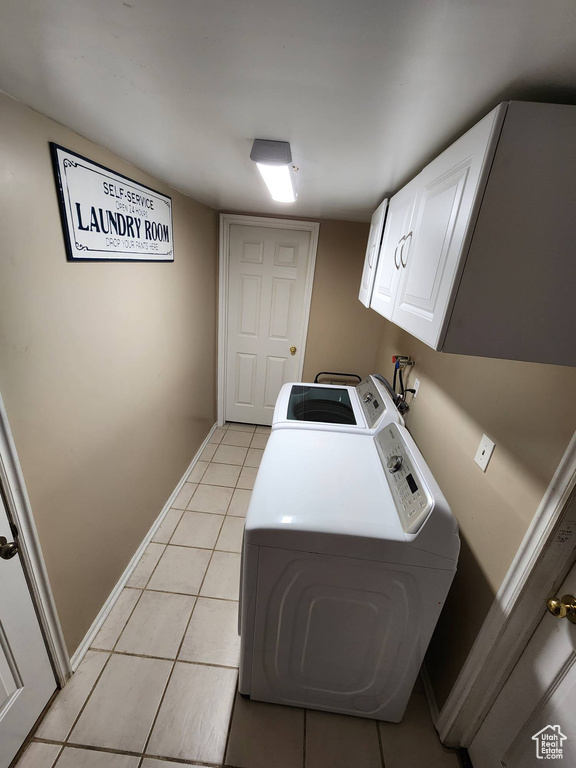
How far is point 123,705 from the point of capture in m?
1.32

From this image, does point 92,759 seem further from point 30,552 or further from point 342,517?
point 342,517

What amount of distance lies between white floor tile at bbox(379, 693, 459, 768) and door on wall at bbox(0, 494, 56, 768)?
136 centimetres

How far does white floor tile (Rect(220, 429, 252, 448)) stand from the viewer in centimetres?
325

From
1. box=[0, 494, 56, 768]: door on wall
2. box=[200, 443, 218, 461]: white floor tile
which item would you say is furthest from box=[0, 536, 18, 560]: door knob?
box=[200, 443, 218, 461]: white floor tile

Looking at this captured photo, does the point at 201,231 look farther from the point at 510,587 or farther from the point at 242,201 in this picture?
the point at 510,587

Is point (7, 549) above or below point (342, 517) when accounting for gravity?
below

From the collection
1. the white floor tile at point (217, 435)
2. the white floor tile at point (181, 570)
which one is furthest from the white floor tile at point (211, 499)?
the white floor tile at point (217, 435)

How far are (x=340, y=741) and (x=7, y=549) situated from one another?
1.45 meters

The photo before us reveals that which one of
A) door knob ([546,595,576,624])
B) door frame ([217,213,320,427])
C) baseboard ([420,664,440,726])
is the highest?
door frame ([217,213,320,427])

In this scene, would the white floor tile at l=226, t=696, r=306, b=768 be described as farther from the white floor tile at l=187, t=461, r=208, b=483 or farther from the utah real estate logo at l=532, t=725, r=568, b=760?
the white floor tile at l=187, t=461, r=208, b=483

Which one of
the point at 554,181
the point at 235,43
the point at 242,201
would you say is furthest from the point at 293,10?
the point at 242,201

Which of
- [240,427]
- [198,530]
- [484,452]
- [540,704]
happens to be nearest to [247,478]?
[198,530]

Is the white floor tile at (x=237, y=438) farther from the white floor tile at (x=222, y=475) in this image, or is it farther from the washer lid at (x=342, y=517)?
the washer lid at (x=342, y=517)

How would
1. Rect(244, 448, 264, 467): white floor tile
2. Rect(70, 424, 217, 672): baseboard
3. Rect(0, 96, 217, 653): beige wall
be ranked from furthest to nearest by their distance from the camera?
Rect(244, 448, 264, 467): white floor tile < Rect(70, 424, 217, 672): baseboard < Rect(0, 96, 217, 653): beige wall
